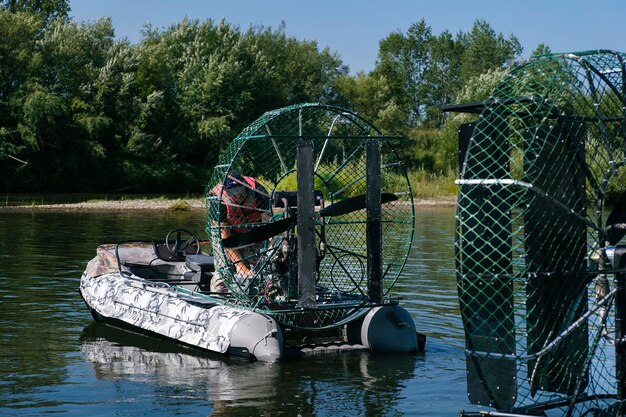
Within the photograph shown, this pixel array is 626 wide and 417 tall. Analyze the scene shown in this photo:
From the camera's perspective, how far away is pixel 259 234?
34.8ft

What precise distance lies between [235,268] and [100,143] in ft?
123

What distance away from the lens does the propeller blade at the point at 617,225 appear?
23.6ft

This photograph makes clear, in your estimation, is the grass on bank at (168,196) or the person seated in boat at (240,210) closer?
the person seated in boat at (240,210)

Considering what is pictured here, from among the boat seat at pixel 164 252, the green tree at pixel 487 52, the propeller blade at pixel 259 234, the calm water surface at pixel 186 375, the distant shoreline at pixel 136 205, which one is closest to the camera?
the calm water surface at pixel 186 375

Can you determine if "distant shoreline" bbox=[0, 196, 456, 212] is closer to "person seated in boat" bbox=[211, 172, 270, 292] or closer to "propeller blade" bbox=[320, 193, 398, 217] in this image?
"person seated in boat" bbox=[211, 172, 270, 292]

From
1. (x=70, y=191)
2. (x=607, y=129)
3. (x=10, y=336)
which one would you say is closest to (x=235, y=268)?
(x=10, y=336)

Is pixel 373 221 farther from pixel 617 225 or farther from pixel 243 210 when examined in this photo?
pixel 617 225

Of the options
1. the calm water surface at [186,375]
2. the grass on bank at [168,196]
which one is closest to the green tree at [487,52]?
the grass on bank at [168,196]

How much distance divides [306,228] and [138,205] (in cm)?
3280

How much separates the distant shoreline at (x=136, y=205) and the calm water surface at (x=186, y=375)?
24.2m

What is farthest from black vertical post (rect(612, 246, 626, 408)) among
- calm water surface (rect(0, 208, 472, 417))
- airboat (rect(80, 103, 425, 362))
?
airboat (rect(80, 103, 425, 362))

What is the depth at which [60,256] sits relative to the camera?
21.4 meters

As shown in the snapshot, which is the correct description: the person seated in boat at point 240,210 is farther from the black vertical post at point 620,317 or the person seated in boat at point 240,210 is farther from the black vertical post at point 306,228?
the black vertical post at point 620,317

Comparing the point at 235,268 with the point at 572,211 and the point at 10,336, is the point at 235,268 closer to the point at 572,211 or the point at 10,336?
the point at 10,336
